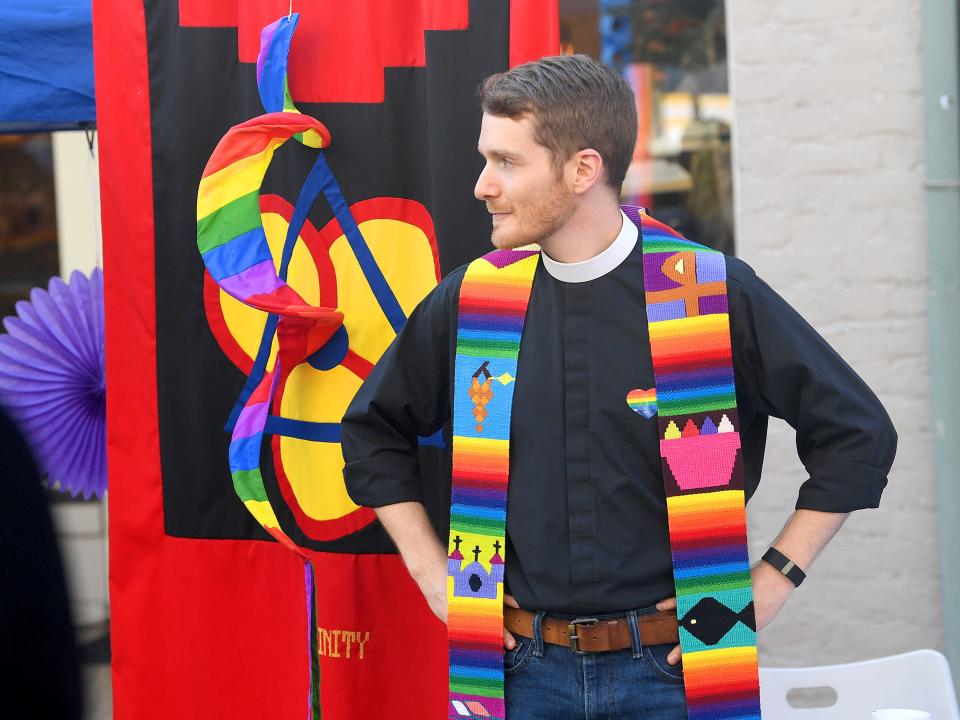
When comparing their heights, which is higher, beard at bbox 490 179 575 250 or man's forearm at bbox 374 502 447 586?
beard at bbox 490 179 575 250

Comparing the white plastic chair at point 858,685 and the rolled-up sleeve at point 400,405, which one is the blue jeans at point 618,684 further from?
the white plastic chair at point 858,685

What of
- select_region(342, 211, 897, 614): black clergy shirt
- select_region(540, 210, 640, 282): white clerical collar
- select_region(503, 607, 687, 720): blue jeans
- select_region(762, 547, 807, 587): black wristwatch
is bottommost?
select_region(503, 607, 687, 720): blue jeans

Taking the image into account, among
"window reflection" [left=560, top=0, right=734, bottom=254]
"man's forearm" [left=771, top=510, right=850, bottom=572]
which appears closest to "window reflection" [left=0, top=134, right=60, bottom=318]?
"window reflection" [left=560, top=0, right=734, bottom=254]

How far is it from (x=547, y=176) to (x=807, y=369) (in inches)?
21.1

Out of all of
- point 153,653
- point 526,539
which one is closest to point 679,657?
point 526,539

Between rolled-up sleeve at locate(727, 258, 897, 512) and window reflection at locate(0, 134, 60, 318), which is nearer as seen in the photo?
rolled-up sleeve at locate(727, 258, 897, 512)

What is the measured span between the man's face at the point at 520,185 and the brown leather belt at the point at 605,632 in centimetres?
64

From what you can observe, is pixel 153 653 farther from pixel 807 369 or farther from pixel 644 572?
pixel 807 369

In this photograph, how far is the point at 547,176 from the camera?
2070mm

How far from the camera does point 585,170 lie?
2.09 metres

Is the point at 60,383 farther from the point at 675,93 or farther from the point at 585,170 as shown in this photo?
the point at 675,93

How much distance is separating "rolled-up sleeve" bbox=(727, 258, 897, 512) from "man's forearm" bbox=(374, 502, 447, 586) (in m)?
0.63

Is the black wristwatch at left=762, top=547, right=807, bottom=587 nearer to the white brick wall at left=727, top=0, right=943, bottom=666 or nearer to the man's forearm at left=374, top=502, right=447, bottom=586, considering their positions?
the man's forearm at left=374, top=502, right=447, bottom=586

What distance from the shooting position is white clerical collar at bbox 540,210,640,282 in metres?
2.12
